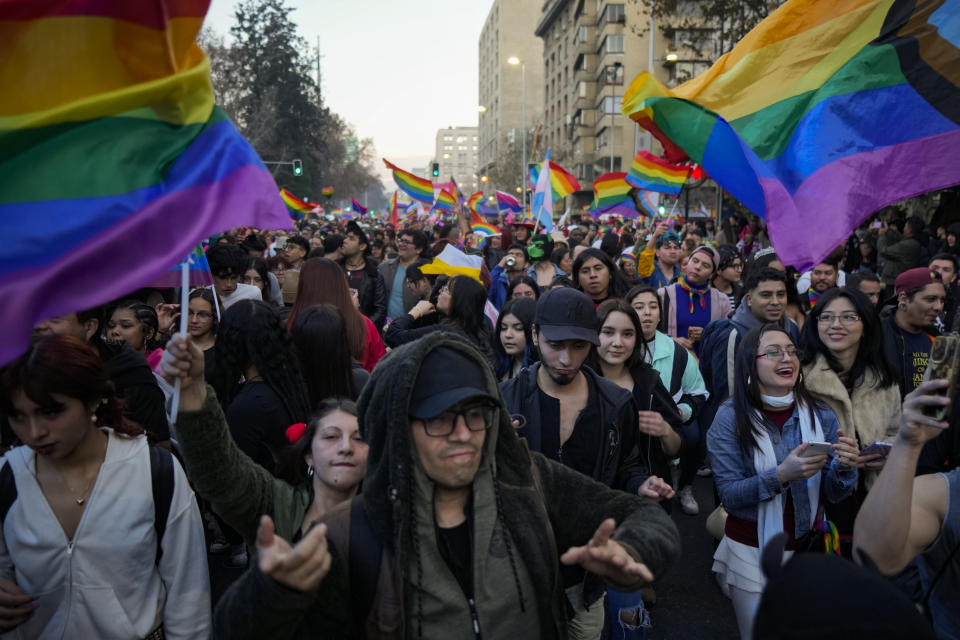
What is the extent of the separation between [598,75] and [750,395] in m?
60.5

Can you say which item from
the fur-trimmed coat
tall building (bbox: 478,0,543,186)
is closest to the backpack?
the fur-trimmed coat

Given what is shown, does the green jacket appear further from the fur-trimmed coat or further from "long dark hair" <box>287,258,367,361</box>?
the fur-trimmed coat

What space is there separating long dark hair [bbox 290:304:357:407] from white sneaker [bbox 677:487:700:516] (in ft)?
10.5

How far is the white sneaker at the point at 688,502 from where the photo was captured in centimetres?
558

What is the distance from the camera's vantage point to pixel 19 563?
2.34 metres

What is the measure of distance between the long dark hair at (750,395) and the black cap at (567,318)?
31.4 inches

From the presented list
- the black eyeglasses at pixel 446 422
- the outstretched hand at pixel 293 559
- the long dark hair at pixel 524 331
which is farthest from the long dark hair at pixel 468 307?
the outstretched hand at pixel 293 559

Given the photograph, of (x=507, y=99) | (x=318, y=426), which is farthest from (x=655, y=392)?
(x=507, y=99)

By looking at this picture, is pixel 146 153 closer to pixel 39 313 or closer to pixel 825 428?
pixel 39 313

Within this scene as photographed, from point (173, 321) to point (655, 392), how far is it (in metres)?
3.63

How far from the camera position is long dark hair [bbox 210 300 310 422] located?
3.50m

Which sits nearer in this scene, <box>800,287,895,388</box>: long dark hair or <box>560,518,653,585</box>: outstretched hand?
<box>560,518,653,585</box>: outstretched hand

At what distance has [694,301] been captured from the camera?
21.0 feet

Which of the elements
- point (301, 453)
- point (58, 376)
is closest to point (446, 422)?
point (301, 453)
